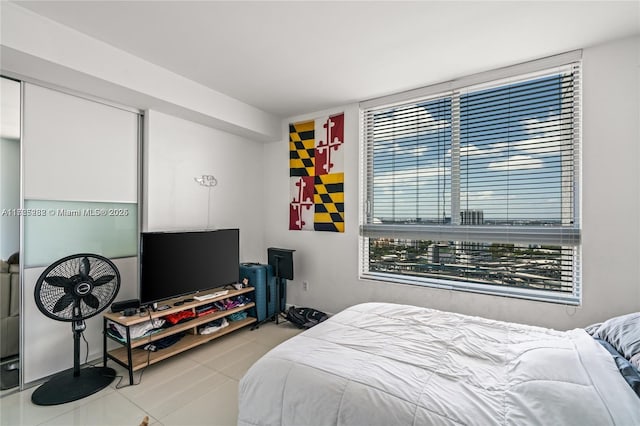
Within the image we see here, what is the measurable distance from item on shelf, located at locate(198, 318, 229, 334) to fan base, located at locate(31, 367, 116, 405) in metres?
0.77

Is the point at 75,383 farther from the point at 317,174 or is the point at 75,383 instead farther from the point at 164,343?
the point at 317,174

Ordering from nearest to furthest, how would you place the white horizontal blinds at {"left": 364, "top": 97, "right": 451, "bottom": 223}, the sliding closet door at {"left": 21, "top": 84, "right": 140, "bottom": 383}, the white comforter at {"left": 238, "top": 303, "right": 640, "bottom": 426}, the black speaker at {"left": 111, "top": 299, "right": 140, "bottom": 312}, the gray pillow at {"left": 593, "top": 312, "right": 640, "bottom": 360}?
1. the white comforter at {"left": 238, "top": 303, "right": 640, "bottom": 426}
2. the gray pillow at {"left": 593, "top": 312, "right": 640, "bottom": 360}
3. the sliding closet door at {"left": 21, "top": 84, "right": 140, "bottom": 383}
4. the black speaker at {"left": 111, "top": 299, "right": 140, "bottom": 312}
5. the white horizontal blinds at {"left": 364, "top": 97, "right": 451, "bottom": 223}

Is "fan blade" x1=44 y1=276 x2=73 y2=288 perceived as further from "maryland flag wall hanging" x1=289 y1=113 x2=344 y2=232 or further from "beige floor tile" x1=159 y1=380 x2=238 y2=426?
"maryland flag wall hanging" x1=289 y1=113 x2=344 y2=232

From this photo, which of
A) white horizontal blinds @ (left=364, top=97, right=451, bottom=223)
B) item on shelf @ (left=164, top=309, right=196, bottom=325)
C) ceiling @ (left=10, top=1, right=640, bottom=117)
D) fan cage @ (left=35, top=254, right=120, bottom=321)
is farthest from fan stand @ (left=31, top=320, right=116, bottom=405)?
white horizontal blinds @ (left=364, top=97, right=451, bottom=223)

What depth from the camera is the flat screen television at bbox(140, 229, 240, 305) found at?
8.49 feet

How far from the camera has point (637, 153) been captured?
2.22 metres

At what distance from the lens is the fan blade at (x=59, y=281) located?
2166 millimetres

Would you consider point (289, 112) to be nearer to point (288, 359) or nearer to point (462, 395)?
point (288, 359)

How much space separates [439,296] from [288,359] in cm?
201

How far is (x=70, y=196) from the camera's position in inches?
98.1

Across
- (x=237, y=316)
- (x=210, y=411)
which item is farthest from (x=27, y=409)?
(x=237, y=316)

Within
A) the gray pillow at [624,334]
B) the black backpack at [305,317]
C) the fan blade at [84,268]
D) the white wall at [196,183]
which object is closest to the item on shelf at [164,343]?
the fan blade at [84,268]

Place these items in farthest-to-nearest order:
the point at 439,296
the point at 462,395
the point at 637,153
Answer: the point at 439,296
the point at 637,153
the point at 462,395

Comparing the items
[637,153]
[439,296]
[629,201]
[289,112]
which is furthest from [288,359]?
[289,112]
